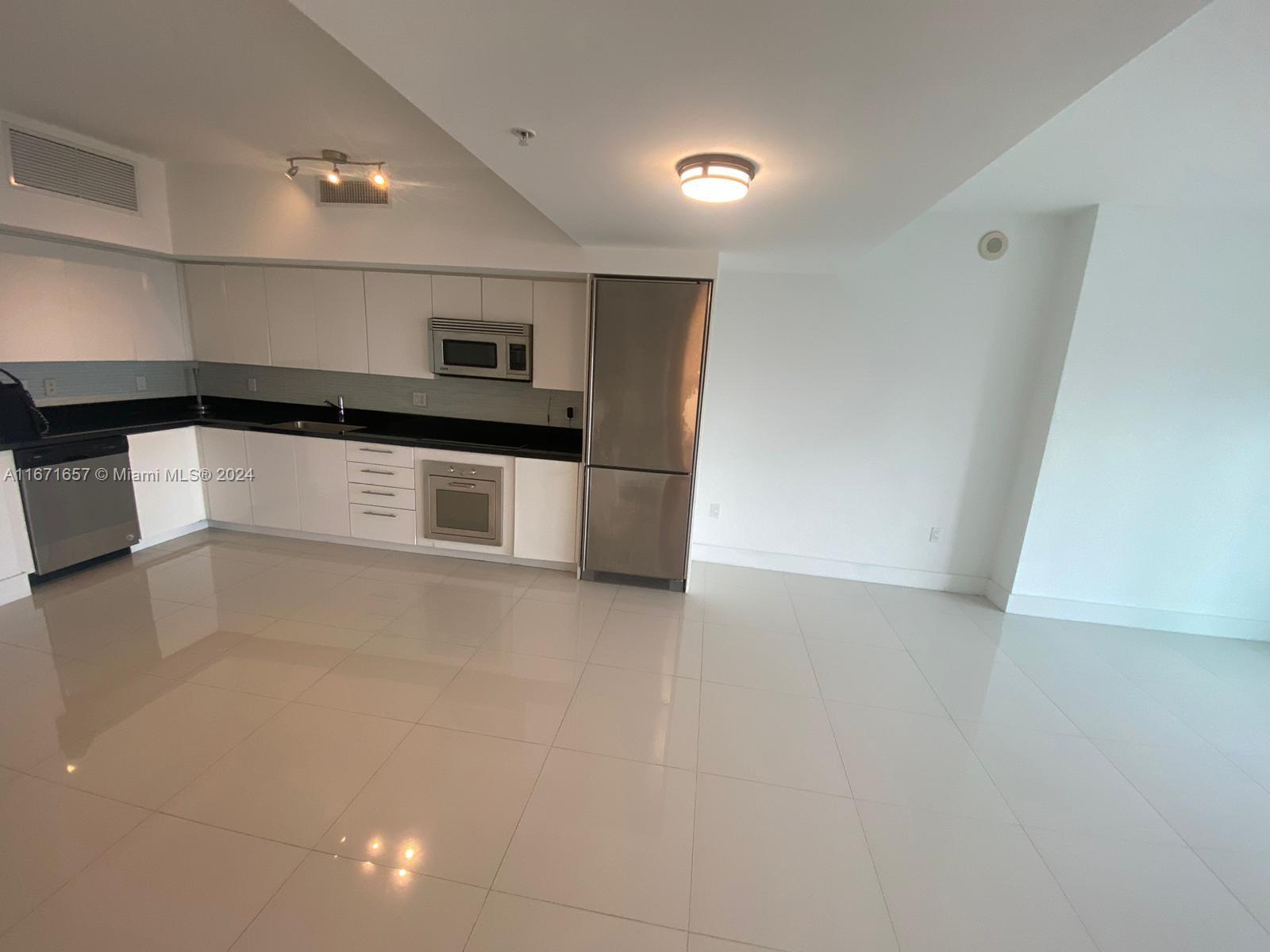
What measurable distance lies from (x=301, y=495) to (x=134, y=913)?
121 inches

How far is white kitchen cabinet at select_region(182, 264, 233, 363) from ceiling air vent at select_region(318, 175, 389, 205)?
→ 1.27 m

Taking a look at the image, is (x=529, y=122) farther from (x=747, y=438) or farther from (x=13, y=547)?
(x=13, y=547)

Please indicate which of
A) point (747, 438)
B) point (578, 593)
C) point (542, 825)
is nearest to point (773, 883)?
point (542, 825)

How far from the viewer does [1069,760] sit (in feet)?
7.52

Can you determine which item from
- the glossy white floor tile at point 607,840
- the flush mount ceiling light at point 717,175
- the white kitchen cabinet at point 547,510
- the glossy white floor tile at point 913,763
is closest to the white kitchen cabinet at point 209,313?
the white kitchen cabinet at point 547,510

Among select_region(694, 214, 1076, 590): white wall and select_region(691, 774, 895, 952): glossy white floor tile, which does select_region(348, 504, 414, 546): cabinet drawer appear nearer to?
select_region(694, 214, 1076, 590): white wall

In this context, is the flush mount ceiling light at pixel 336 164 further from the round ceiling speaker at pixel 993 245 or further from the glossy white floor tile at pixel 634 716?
the round ceiling speaker at pixel 993 245

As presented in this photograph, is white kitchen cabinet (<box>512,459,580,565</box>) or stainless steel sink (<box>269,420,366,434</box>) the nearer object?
white kitchen cabinet (<box>512,459,580,565</box>)

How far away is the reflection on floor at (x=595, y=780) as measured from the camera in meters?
1.52

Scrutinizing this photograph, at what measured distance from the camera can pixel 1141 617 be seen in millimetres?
3658

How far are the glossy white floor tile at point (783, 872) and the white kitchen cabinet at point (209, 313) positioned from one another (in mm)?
4733

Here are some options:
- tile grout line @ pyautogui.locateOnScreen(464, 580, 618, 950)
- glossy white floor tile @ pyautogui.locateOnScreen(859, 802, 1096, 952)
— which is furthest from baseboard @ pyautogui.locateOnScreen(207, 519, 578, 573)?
glossy white floor tile @ pyautogui.locateOnScreen(859, 802, 1096, 952)

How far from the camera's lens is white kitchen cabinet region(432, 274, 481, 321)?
3.86 meters

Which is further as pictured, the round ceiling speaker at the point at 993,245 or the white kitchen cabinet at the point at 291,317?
the white kitchen cabinet at the point at 291,317
